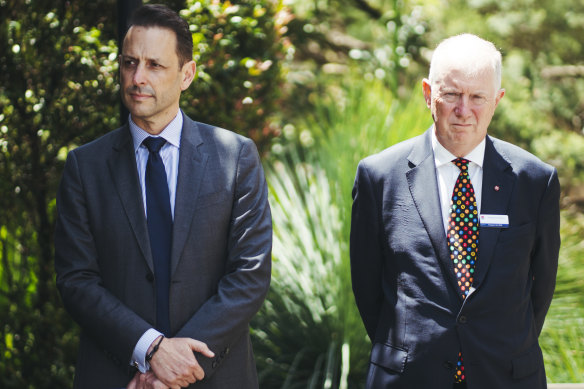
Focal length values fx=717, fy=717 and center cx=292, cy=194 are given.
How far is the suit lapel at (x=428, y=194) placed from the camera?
7.60ft

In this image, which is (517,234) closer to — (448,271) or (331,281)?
(448,271)

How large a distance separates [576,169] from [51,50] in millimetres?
5955

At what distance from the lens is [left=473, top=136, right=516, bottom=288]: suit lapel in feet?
7.53

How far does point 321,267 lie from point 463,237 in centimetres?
205

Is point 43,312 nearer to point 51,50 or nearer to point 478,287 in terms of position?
point 51,50

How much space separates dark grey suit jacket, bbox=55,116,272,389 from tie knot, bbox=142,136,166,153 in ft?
0.21

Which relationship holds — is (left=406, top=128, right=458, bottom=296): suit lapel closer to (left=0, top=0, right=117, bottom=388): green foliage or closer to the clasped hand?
the clasped hand

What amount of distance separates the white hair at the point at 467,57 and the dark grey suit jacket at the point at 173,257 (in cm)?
72

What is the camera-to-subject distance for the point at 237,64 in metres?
4.20

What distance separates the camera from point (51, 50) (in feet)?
12.2

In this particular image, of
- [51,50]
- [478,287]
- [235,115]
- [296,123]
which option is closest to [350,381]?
[235,115]

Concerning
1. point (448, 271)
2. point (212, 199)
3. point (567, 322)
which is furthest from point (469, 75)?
point (567, 322)

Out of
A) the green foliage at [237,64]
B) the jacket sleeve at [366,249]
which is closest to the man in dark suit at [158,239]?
the jacket sleeve at [366,249]

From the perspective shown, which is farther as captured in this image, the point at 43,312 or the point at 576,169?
the point at 576,169
